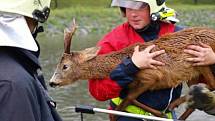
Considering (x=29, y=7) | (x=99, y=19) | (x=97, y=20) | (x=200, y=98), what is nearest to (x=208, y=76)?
Answer: (x=200, y=98)

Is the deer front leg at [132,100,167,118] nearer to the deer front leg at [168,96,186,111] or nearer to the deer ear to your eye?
the deer front leg at [168,96,186,111]

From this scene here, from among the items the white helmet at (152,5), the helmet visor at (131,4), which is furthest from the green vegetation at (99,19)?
the helmet visor at (131,4)

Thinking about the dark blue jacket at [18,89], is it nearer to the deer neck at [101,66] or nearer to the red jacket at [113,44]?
the red jacket at [113,44]

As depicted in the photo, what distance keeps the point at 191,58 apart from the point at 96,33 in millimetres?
30847

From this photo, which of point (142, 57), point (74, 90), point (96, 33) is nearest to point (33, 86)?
point (142, 57)

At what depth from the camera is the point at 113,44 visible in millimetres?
5086

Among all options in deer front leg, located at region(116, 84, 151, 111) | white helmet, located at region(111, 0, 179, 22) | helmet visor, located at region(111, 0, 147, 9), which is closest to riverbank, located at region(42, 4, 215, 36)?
white helmet, located at region(111, 0, 179, 22)

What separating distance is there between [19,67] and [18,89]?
0.40ft

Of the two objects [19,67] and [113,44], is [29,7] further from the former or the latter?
[113,44]

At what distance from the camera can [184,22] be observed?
37.5 m

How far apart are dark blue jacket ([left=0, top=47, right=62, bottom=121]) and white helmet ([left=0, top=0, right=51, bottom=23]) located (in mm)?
185

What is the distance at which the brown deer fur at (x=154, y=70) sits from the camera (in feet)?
16.0

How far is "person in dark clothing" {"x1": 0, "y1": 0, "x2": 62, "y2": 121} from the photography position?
2383mm

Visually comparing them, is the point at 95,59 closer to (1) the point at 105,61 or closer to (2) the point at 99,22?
(1) the point at 105,61
